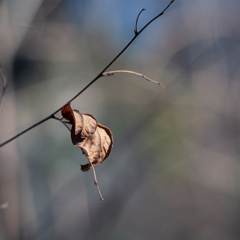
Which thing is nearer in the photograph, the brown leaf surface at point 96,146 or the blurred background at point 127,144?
the brown leaf surface at point 96,146

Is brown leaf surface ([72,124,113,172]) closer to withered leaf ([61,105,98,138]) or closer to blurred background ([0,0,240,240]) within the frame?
withered leaf ([61,105,98,138])

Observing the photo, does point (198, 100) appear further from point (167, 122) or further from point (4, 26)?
point (4, 26)

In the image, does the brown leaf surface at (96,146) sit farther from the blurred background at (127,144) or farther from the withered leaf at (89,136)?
the blurred background at (127,144)

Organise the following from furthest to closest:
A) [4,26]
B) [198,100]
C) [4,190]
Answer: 1. [198,100]
2. [4,190]
3. [4,26]

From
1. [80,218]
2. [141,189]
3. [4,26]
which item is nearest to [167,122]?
[141,189]

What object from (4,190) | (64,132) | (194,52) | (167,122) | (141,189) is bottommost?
(141,189)

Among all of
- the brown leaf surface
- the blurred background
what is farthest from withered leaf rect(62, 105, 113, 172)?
the blurred background

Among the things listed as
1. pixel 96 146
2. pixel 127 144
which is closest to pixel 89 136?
pixel 96 146

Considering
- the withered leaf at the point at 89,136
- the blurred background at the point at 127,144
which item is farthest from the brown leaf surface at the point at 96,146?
Result: the blurred background at the point at 127,144
